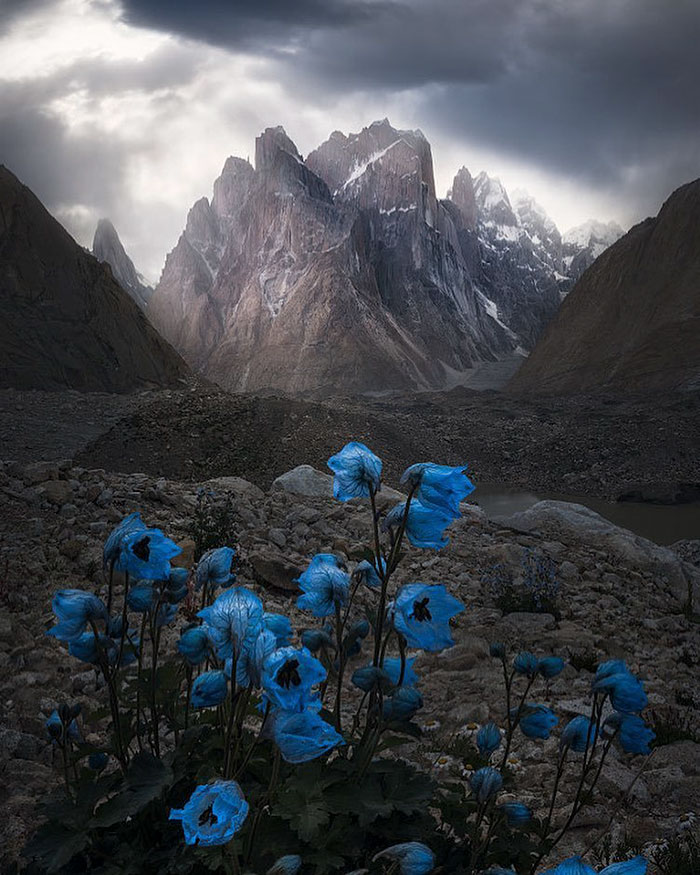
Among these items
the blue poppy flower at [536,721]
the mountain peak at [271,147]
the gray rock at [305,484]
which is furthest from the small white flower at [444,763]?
the mountain peak at [271,147]

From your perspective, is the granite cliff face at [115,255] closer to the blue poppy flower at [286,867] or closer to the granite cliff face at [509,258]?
the granite cliff face at [509,258]

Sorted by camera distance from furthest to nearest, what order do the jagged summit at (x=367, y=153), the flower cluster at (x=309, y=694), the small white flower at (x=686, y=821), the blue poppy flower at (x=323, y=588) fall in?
the jagged summit at (x=367, y=153)
the small white flower at (x=686, y=821)
the blue poppy flower at (x=323, y=588)
the flower cluster at (x=309, y=694)

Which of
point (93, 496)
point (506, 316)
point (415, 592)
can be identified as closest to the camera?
point (415, 592)

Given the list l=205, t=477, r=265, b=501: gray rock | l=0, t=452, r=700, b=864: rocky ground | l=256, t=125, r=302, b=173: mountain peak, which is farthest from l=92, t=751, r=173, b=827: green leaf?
l=256, t=125, r=302, b=173: mountain peak

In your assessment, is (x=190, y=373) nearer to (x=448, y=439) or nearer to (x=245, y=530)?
(x=448, y=439)

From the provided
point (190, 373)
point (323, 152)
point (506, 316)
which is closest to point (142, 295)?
point (323, 152)

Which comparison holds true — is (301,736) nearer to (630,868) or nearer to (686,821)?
(630,868)
